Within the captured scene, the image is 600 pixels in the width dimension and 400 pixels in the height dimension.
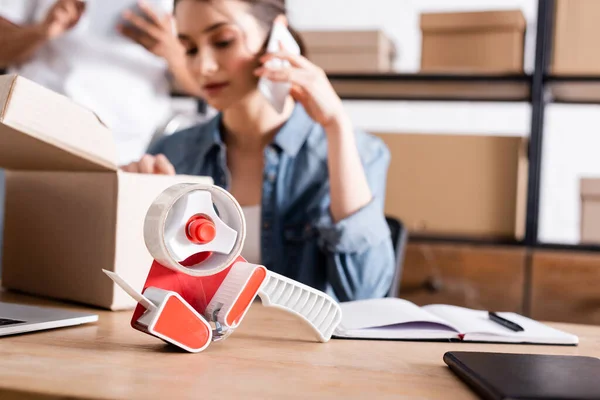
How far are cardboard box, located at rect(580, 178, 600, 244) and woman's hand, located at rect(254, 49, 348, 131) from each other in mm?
925

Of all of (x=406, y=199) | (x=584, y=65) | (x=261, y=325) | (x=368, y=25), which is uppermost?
(x=368, y=25)

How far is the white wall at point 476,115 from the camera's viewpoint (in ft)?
6.83

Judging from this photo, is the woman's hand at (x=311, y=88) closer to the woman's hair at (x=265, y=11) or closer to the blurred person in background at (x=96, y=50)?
the woman's hair at (x=265, y=11)

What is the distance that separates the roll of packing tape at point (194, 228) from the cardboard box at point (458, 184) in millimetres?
1421

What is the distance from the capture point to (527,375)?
1.61ft

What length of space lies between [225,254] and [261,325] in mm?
179

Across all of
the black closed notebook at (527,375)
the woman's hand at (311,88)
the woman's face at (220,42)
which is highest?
the woman's face at (220,42)

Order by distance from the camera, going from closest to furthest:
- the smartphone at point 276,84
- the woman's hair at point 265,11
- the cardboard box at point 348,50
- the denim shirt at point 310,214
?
1. the denim shirt at point 310,214
2. the smartphone at point 276,84
3. the woman's hair at point 265,11
4. the cardboard box at point 348,50

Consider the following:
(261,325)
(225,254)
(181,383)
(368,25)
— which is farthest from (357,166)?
(368,25)

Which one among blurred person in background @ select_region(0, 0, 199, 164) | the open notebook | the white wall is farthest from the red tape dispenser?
the white wall

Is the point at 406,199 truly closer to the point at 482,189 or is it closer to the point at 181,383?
the point at 482,189

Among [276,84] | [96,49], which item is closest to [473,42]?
[276,84]

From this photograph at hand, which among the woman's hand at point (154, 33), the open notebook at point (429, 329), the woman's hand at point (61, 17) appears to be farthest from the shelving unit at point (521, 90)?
the open notebook at point (429, 329)

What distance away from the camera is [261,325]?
0.75 metres
